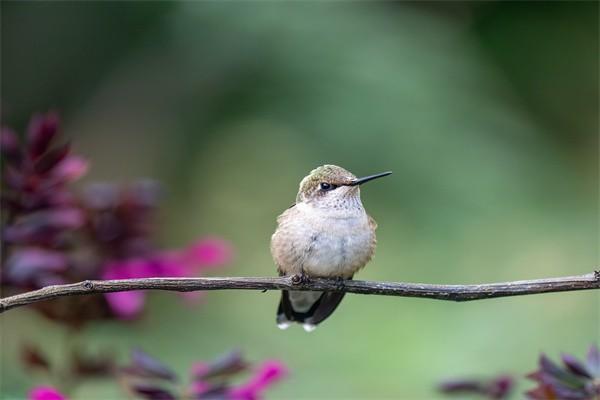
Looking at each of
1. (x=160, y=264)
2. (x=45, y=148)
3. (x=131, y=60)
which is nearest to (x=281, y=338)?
(x=160, y=264)

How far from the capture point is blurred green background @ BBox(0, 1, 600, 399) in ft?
8.55

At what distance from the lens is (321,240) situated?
1.70 meters

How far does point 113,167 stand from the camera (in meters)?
4.33

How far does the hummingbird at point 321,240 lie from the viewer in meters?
1.67

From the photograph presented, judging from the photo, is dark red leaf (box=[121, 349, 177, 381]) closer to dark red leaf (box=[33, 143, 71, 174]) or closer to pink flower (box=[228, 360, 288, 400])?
pink flower (box=[228, 360, 288, 400])

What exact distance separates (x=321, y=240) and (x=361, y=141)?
1987 mm

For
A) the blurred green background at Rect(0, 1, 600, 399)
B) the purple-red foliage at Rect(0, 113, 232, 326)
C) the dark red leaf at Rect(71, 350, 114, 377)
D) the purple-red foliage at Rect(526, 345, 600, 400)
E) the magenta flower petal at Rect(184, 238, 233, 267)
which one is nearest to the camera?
the purple-red foliage at Rect(526, 345, 600, 400)

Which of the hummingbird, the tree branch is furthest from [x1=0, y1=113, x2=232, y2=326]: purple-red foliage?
the tree branch

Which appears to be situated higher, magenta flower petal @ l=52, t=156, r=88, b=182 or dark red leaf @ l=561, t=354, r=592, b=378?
magenta flower petal @ l=52, t=156, r=88, b=182

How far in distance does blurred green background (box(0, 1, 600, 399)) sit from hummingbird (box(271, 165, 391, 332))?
0.58m

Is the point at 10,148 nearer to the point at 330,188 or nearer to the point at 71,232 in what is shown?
the point at 71,232

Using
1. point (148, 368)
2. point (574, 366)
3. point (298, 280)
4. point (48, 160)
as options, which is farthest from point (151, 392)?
point (574, 366)

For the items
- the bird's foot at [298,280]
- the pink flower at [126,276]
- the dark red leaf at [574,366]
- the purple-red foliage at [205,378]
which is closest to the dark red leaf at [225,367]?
the purple-red foliage at [205,378]

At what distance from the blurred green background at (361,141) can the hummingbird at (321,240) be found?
1.90 feet
